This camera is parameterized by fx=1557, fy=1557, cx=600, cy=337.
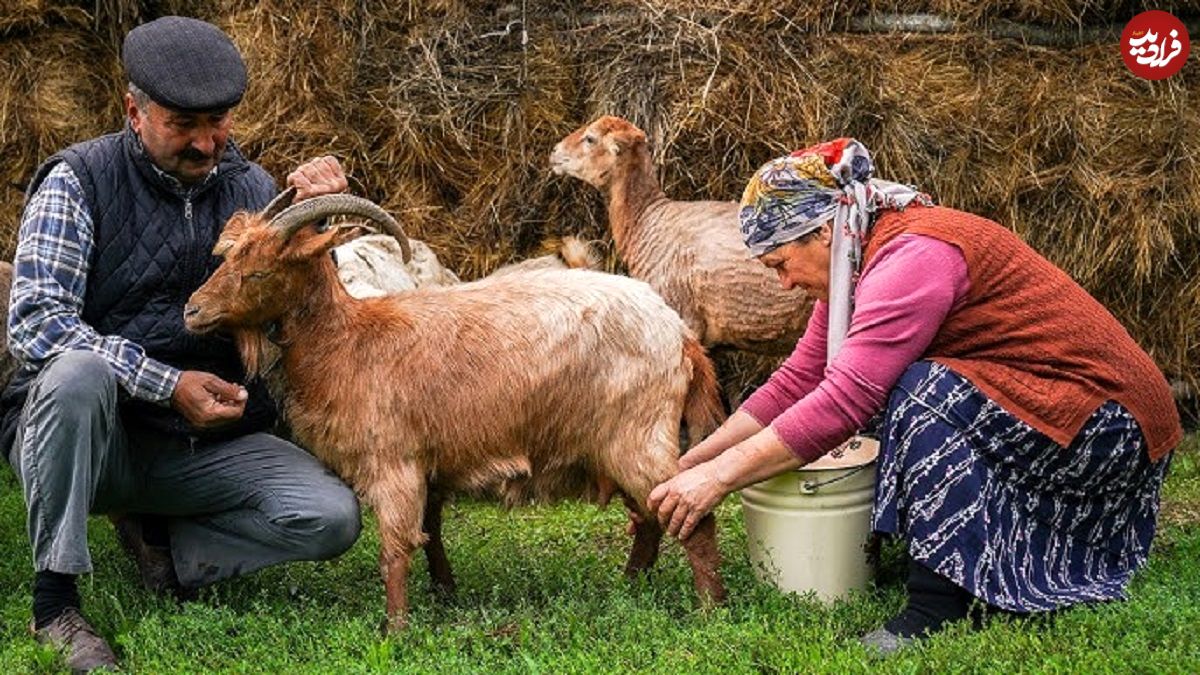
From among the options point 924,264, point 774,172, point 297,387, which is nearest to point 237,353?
point 297,387

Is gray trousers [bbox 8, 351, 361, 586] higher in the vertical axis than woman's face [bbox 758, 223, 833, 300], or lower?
lower

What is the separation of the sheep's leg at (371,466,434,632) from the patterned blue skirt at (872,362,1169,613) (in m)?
1.55

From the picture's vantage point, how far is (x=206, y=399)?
5.21m

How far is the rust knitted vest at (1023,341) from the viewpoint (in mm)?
4848

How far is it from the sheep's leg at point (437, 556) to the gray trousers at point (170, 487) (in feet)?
1.48

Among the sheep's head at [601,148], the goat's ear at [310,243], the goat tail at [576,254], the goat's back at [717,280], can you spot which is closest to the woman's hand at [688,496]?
the goat's ear at [310,243]

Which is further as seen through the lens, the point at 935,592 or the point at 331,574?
the point at 331,574

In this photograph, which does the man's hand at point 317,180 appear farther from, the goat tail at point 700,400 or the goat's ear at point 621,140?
the goat's ear at point 621,140

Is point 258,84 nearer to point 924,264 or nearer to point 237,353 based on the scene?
point 237,353

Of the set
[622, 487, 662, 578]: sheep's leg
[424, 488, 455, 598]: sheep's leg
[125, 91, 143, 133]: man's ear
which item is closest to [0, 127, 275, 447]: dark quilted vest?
[125, 91, 143, 133]: man's ear

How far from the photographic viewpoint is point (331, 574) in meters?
6.24

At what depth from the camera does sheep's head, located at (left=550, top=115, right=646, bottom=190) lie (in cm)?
810

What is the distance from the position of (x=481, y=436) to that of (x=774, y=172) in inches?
53.8

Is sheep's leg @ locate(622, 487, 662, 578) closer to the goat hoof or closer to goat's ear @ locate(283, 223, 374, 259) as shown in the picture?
the goat hoof
